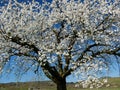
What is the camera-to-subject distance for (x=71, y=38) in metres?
23.2

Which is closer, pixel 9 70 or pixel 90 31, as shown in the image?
pixel 90 31

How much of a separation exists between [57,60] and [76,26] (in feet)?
8.64

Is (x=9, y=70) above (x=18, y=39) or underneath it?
underneath

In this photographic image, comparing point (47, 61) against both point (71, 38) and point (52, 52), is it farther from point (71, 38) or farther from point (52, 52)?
point (71, 38)

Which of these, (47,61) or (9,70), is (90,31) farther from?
(9,70)

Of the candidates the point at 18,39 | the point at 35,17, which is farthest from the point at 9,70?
the point at 35,17

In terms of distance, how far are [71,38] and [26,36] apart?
3033 millimetres

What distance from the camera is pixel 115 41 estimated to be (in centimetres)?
2336

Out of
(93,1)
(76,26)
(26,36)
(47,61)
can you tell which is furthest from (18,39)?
(93,1)

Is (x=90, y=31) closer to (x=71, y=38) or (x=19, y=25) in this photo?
(x=71, y=38)

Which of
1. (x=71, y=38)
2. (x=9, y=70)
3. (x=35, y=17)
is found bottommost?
(x=9, y=70)

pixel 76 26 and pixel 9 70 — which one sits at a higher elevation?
pixel 76 26

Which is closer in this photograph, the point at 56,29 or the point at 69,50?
the point at 69,50

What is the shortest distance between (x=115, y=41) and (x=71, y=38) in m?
3.00
